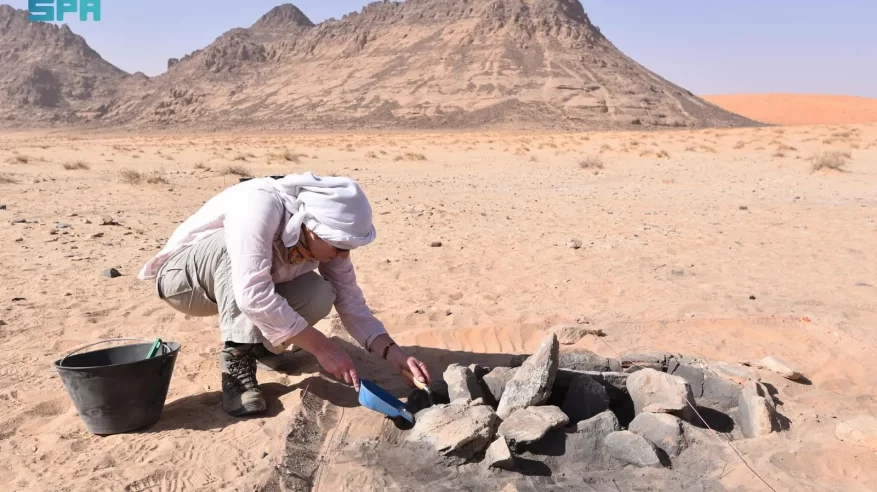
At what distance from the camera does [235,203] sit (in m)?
3.09

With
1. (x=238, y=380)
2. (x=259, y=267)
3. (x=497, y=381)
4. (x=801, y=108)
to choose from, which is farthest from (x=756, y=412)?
(x=801, y=108)

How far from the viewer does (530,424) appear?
304cm

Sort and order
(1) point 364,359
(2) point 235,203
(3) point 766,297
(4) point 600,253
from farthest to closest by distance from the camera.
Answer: (4) point 600,253 → (3) point 766,297 → (1) point 364,359 → (2) point 235,203

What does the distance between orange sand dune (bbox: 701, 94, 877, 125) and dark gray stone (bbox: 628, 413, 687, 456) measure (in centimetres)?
8576

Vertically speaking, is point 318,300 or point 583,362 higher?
point 318,300

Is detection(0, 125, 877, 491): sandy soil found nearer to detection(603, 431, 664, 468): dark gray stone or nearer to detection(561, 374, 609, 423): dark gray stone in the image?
detection(603, 431, 664, 468): dark gray stone

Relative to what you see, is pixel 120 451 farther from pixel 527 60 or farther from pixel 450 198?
pixel 527 60

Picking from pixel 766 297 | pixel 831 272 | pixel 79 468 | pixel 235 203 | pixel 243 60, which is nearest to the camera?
pixel 79 468

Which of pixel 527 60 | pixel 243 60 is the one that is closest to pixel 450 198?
pixel 527 60

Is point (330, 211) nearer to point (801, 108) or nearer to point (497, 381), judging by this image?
point (497, 381)

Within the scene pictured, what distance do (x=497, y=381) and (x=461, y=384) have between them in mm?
283

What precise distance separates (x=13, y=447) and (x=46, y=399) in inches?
19.9

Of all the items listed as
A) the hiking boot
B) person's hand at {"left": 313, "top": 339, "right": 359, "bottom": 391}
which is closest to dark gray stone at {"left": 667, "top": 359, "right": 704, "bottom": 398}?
person's hand at {"left": 313, "top": 339, "right": 359, "bottom": 391}

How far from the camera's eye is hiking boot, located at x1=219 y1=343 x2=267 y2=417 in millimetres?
3334
